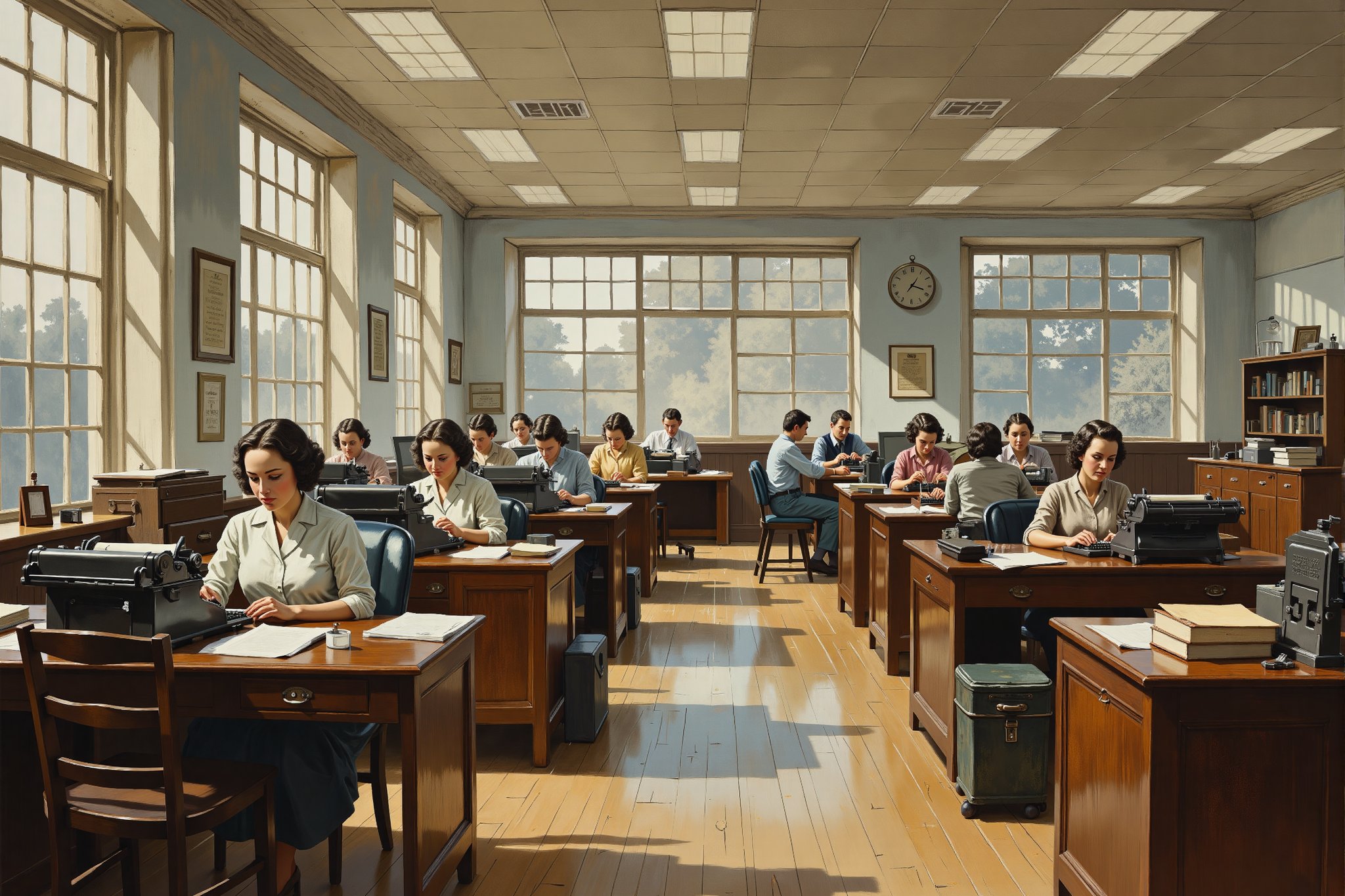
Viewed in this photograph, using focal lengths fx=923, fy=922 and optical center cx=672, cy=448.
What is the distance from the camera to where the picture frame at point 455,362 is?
9.78m

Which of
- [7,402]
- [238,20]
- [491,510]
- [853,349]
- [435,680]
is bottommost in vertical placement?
[435,680]

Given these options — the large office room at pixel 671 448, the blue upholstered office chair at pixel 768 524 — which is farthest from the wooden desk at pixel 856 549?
the blue upholstered office chair at pixel 768 524

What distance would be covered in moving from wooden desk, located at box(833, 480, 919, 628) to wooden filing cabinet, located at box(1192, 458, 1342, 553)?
10.9 feet

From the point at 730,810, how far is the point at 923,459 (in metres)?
4.51

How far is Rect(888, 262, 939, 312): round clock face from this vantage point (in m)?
10.3

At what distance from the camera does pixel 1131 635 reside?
8.05ft

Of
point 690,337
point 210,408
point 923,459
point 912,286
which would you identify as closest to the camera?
point 210,408

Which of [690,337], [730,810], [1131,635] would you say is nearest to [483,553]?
[730,810]

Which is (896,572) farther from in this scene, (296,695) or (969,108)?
(969,108)

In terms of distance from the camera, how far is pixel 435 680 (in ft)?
7.97

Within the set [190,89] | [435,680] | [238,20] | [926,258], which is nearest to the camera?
[435,680]

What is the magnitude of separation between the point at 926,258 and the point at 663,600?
18.0 feet

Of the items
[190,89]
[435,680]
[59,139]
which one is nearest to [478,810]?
[435,680]

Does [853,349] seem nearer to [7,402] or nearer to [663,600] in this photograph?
[663,600]
